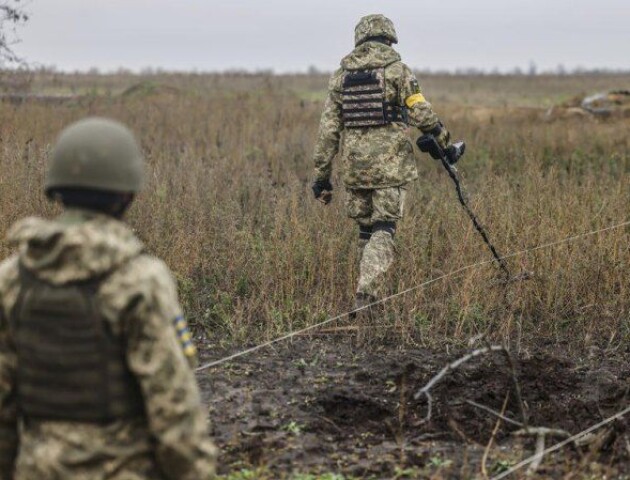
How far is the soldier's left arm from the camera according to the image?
279 inches

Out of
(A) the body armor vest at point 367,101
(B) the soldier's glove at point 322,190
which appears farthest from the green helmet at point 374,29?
(B) the soldier's glove at point 322,190

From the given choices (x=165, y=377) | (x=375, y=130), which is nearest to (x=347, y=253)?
(x=375, y=130)

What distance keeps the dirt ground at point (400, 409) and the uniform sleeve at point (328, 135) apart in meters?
1.32

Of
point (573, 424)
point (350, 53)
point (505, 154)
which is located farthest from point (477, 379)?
point (505, 154)

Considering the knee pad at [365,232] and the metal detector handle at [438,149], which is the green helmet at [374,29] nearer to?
the metal detector handle at [438,149]

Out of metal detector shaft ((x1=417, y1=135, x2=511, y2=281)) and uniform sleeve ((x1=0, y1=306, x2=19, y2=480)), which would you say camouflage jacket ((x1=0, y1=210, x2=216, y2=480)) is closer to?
uniform sleeve ((x1=0, y1=306, x2=19, y2=480))

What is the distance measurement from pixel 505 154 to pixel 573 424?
9.02 metres

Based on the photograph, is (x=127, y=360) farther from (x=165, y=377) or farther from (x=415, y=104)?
(x=415, y=104)

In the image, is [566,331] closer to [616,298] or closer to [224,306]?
[616,298]

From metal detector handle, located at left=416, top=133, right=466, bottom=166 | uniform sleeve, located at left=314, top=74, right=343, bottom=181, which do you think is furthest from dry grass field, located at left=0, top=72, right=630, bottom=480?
metal detector handle, located at left=416, top=133, right=466, bottom=166

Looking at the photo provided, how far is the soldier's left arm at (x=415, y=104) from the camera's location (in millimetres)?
7074

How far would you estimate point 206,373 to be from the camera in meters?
6.02

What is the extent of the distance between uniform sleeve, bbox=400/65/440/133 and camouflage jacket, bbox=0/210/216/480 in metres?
4.79

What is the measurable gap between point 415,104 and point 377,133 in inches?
15.2
